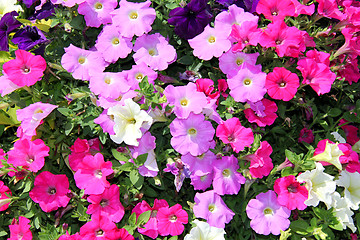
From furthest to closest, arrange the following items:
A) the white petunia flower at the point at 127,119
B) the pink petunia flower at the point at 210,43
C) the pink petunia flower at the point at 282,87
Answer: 1. the pink petunia flower at the point at 210,43
2. the pink petunia flower at the point at 282,87
3. the white petunia flower at the point at 127,119

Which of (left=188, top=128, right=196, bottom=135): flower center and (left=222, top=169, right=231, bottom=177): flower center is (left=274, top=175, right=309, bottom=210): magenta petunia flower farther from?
(left=188, top=128, right=196, bottom=135): flower center

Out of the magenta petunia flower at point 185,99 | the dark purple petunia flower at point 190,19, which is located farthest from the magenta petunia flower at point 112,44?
the magenta petunia flower at point 185,99

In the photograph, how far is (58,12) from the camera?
224 cm

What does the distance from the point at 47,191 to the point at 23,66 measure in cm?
69

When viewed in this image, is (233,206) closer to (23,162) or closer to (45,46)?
(23,162)

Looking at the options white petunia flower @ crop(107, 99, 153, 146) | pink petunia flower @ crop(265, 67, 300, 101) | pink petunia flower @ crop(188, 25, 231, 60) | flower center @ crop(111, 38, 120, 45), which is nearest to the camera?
white petunia flower @ crop(107, 99, 153, 146)

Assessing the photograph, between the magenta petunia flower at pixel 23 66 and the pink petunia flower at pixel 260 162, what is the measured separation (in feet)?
3.90

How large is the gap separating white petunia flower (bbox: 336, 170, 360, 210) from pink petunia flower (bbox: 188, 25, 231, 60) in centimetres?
97

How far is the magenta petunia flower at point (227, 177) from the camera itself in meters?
1.93

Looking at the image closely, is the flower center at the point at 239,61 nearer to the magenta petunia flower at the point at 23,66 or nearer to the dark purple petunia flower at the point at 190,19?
the dark purple petunia flower at the point at 190,19

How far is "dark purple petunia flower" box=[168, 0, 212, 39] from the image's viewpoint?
7.00 feet

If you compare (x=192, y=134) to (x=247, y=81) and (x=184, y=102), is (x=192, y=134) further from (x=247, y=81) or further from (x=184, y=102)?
(x=247, y=81)

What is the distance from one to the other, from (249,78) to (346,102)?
0.82 meters

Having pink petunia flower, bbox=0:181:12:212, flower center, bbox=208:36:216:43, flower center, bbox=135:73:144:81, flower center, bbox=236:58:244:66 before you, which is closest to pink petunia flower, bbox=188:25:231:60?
flower center, bbox=208:36:216:43
